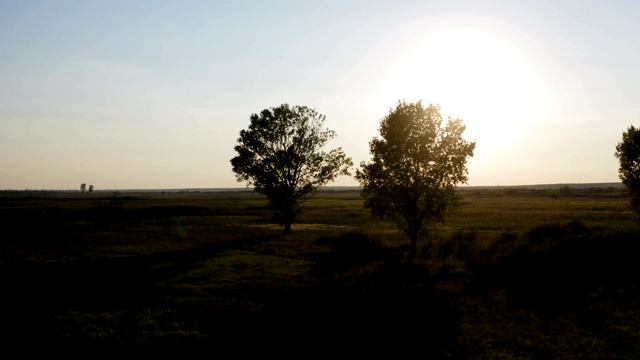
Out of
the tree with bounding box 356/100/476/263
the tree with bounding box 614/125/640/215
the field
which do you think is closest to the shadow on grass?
the field

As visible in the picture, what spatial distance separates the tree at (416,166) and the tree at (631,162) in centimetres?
1805

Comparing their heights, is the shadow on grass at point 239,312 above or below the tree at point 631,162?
below

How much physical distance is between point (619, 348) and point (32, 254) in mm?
38942

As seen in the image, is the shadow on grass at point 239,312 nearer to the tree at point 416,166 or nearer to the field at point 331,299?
the field at point 331,299

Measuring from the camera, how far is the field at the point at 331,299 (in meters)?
15.3

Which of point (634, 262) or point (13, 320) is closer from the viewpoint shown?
point (13, 320)

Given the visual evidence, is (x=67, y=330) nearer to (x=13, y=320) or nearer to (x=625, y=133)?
(x=13, y=320)

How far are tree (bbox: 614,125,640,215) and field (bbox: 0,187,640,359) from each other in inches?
254

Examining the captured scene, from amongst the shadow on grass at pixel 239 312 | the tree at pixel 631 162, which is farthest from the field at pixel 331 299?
the tree at pixel 631 162

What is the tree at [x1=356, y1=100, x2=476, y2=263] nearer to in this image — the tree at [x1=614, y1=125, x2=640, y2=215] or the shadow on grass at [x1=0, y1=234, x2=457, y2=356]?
the shadow on grass at [x1=0, y1=234, x2=457, y2=356]

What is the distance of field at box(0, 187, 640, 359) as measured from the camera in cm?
1528

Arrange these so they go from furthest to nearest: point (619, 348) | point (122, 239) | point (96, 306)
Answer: point (122, 239)
point (96, 306)
point (619, 348)

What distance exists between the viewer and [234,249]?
4072cm

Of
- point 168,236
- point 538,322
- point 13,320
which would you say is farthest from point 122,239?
point 538,322
